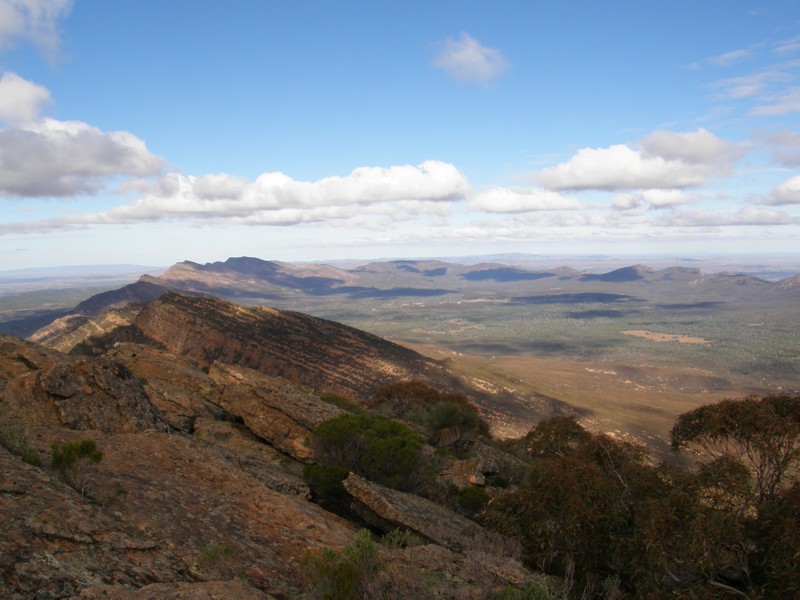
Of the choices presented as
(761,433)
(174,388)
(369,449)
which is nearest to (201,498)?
(369,449)

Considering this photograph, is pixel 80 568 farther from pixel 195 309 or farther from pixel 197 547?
pixel 195 309

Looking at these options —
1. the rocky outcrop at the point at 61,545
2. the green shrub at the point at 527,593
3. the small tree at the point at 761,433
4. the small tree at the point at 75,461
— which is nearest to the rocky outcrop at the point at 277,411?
the small tree at the point at 75,461

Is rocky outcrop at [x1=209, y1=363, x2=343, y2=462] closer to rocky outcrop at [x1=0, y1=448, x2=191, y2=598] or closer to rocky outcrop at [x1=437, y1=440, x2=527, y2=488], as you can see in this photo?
rocky outcrop at [x1=437, y1=440, x2=527, y2=488]

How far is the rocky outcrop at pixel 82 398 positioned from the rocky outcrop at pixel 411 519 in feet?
25.5

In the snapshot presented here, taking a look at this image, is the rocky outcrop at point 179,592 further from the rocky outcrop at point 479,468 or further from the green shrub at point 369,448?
the rocky outcrop at point 479,468

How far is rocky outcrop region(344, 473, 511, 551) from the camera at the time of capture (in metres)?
11.6

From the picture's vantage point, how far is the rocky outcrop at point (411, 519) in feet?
38.0

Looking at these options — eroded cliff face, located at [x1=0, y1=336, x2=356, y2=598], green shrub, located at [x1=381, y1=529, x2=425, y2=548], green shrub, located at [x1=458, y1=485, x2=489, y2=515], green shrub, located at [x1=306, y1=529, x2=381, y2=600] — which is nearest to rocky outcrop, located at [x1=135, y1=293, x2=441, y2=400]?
green shrub, located at [x1=458, y1=485, x2=489, y2=515]

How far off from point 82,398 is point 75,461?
267 inches

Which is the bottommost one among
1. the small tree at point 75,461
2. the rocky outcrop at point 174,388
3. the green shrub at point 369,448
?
the green shrub at point 369,448

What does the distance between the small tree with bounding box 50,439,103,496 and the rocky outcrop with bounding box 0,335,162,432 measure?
15.5 ft

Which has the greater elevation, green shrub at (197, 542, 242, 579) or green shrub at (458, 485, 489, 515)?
green shrub at (197, 542, 242, 579)

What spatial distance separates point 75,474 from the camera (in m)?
9.06

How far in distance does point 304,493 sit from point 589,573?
24.9 feet
